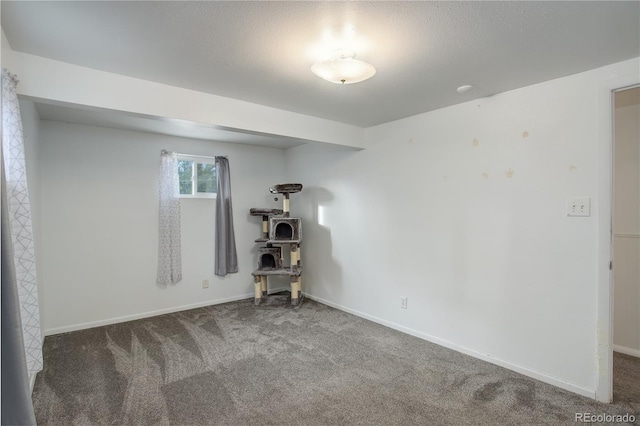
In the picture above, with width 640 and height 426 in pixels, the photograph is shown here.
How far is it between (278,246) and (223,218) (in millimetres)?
864

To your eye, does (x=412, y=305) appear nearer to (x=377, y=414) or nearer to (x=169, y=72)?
(x=377, y=414)

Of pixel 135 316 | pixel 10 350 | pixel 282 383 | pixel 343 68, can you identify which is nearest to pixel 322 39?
pixel 343 68

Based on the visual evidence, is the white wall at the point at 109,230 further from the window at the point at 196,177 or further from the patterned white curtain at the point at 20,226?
the patterned white curtain at the point at 20,226

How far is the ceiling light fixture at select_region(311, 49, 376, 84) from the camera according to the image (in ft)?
5.79

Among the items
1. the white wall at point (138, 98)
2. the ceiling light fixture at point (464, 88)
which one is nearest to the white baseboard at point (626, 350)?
the ceiling light fixture at point (464, 88)

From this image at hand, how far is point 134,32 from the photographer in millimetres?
1672

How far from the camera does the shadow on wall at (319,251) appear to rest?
14.1 ft

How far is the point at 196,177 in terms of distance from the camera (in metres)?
4.37

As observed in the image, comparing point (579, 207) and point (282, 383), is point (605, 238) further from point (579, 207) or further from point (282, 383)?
point (282, 383)

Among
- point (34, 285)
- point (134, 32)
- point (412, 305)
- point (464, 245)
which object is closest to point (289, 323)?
point (412, 305)

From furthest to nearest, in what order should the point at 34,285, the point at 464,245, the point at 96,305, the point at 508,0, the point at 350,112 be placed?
the point at 96,305
the point at 350,112
the point at 464,245
the point at 34,285
the point at 508,0

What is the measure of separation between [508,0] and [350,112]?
1.79 metres

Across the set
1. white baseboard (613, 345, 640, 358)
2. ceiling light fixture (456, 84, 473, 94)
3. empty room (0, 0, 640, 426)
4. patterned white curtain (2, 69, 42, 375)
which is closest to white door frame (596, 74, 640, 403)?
empty room (0, 0, 640, 426)

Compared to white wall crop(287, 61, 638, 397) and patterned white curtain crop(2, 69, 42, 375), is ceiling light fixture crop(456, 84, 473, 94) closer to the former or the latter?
white wall crop(287, 61, 638, 397)
